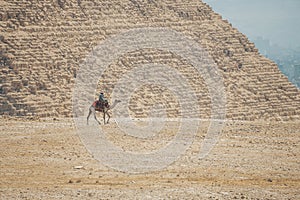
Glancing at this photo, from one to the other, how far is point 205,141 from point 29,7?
19.2 meters

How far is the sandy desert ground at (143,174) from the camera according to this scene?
16.3 m

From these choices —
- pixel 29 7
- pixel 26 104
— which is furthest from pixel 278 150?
pixel 29 7

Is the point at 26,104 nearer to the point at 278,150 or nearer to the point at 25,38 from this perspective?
the point at 25,38

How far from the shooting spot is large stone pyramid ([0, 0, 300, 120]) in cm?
3695

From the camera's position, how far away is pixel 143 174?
59.5 ft

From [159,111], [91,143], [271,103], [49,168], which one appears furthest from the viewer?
[271,103]

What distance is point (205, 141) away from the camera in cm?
2491

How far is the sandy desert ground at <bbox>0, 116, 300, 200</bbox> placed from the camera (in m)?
16.3

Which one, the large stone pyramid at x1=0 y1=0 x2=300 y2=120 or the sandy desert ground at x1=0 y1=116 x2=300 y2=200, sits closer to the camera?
the sandy desert ground at x1=0 y1=116 x2=300 y2=200

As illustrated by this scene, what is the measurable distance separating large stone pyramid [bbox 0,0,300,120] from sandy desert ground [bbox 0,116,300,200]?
34.3 ft

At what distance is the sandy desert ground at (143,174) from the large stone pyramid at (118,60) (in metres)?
10.5

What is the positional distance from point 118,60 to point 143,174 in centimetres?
2433

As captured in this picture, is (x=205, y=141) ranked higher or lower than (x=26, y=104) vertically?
higher

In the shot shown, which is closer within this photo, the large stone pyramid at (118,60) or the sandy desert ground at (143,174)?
the sandy desert ground at (143,174)
